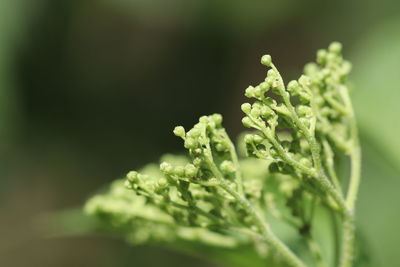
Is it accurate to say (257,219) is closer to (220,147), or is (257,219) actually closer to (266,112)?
(220,147)

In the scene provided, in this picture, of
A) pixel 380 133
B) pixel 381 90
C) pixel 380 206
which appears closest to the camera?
pixel 380 133

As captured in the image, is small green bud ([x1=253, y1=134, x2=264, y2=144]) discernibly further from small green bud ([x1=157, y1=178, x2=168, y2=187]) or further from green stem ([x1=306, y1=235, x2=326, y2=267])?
green stem ([x1=306, y1=235, x2=326, y2=267])

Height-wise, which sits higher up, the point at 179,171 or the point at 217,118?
the point at 217,118

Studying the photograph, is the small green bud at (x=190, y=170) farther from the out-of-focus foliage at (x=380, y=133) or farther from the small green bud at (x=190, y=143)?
the out-of-focus foliage at (x=380, y=133)

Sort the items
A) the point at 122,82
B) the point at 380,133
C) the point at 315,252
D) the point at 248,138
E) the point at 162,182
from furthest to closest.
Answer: the point at 122,82 → the point at 380,133 → the point at 315,252 → the point at 162,182 → the point at 248,138

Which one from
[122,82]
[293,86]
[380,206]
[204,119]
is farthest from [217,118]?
[122,82]

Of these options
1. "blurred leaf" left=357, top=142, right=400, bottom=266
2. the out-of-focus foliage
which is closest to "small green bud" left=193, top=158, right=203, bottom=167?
the out-of-focus foliage

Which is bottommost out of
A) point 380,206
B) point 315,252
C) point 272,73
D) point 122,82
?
point 315,252

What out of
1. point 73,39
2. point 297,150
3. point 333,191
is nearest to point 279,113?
point 297,150
